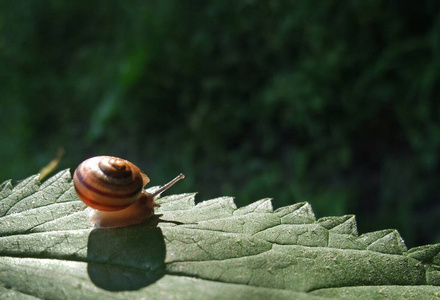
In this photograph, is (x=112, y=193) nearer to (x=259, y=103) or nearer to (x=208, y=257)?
(x=208, y=257)

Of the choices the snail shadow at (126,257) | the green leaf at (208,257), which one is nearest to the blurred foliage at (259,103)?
the green leaf at (208,257)

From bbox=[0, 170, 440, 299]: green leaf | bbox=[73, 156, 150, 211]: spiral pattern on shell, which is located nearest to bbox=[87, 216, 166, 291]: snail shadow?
bbox=[0, 170, 440, 299]: green leaf

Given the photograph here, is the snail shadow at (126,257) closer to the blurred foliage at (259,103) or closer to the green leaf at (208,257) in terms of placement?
the green leaf at (208,257)

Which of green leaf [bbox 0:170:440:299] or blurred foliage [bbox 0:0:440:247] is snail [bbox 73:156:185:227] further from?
blurred foliage [bbox 0:0:440:247]

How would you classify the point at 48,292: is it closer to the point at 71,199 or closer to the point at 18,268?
the point at 18,268

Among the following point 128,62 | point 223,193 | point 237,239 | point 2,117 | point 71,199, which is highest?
point 2,117

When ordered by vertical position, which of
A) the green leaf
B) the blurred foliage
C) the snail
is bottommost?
the green leaf

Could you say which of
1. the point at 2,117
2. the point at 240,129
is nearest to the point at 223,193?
the point at 240,129
